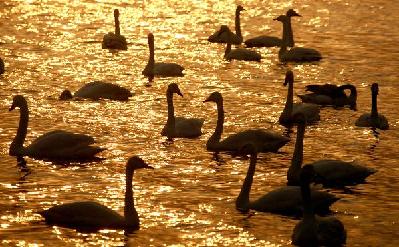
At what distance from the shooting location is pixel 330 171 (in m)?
22.5

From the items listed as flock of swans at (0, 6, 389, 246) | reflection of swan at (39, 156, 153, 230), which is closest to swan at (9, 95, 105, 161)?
flock of swans at (0, 6, 389, 246)

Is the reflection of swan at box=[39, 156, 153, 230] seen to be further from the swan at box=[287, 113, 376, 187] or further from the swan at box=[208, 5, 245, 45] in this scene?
the swan at box=[208, 5, 245, 45]

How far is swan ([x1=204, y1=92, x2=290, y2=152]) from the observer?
25422 millimetres

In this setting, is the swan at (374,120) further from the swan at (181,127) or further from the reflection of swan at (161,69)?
the reflection of swan at (161,69)

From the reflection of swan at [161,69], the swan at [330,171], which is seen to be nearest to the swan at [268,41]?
the reflection of swan at [161,69]

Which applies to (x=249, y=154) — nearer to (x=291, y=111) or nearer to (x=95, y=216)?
(x=291, y=111)

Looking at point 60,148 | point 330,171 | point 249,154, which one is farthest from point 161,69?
point 330,171

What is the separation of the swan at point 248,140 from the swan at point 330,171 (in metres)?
2.50

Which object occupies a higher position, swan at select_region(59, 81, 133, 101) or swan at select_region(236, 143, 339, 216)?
swan at select_region(59, 81, 133, 101)

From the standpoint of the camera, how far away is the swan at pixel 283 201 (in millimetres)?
20391

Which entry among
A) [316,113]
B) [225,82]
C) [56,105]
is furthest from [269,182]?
[225,82]

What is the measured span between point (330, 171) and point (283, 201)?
2277 millimetres

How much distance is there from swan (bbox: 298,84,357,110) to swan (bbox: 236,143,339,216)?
35.2 feet

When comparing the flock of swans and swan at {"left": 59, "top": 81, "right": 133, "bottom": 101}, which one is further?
swan at {"left": 59, "top": 81, "right": 133, "bottom": 101}
